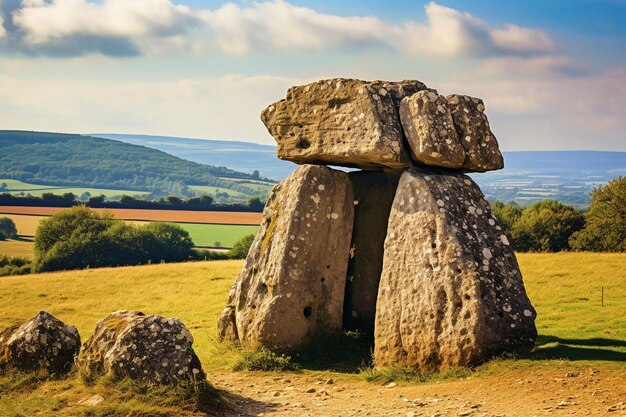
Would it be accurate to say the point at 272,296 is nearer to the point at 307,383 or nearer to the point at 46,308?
the point at 307,383

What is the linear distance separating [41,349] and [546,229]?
41.8 meters

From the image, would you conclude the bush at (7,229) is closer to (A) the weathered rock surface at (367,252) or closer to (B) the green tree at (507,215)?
(B) the green tree at (507,215)

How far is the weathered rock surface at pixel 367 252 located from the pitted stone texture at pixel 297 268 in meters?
0.88

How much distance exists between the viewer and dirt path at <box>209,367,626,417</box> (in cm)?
1285

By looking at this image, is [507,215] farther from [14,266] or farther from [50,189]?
[50,189]

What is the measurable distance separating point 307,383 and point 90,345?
174 inches

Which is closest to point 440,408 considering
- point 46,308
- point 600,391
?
point 600,391

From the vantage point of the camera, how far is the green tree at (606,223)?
4681 centimetres

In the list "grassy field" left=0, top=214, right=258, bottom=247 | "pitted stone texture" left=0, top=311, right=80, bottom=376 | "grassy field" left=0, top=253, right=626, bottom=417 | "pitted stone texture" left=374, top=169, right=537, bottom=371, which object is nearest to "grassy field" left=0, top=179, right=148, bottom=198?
"grassy field" left=0, top=214, right=258, bottom=247

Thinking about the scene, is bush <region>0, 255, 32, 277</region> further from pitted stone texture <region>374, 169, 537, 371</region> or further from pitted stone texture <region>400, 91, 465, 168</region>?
pitted stone texture <region>374, 169, 537, 371</region>

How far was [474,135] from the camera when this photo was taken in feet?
59.0

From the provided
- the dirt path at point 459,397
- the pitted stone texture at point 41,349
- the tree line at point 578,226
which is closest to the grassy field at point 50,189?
the tree line at point 578,226

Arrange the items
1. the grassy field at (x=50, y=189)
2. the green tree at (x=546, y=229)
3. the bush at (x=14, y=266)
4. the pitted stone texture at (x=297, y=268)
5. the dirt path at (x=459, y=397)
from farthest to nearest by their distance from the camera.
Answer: the grassy field at (x=50, y=189)
the bush at (x=14, y=266)
the green tree at (x=546, y=229)
the pitted stone texture at (x=297, y=268)
the dirt path at (x=459, y=397)

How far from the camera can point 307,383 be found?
1627 cm
